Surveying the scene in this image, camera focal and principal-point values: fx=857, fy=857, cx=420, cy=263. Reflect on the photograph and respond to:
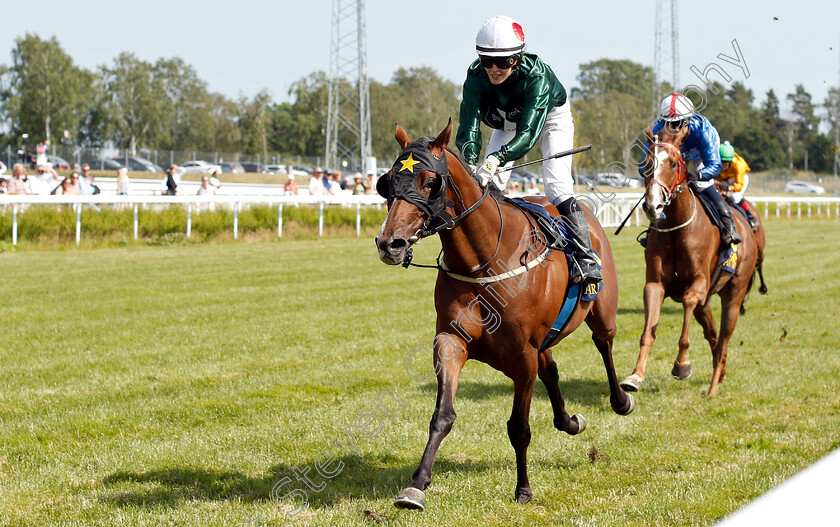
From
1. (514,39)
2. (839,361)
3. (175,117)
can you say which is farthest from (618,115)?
(514,39)

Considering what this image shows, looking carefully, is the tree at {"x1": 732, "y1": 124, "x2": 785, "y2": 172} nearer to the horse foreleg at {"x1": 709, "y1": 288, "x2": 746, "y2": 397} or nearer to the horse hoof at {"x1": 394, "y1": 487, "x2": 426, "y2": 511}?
the horse foreleg at {"x1": 709, "y1": 288, "x2": 746, "y2": 397}

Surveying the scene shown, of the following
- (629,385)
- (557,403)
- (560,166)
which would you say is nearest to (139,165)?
(629,385)

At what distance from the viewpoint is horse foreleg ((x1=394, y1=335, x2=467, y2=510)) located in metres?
3.71

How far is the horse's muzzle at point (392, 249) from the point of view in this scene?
3.64 meters

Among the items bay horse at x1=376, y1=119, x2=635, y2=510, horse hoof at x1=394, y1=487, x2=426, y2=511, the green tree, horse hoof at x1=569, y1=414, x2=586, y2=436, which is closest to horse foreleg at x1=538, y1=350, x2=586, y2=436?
horse hoof at x1=569, y1=414, x2=586, y2=436

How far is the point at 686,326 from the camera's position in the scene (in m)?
7.06

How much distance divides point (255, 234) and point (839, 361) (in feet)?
49.1

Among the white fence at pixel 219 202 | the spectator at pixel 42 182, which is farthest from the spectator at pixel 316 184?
the spectator at pixel 42 182

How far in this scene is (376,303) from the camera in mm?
11883

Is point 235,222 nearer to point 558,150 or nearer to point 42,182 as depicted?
point 42,182

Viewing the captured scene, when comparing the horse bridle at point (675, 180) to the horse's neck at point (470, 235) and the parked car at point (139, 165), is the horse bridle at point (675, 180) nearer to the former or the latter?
the horse's neck at point (470, 235)

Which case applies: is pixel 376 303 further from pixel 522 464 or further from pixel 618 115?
pixel 618 115

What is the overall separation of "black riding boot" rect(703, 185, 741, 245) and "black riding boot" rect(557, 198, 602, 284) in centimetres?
280

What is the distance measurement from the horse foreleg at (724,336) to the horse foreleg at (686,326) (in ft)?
0.98
